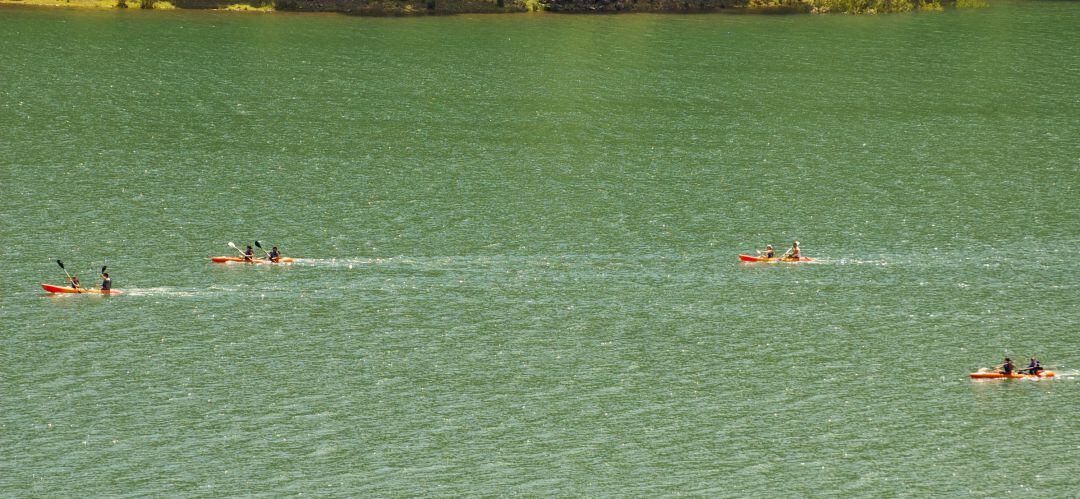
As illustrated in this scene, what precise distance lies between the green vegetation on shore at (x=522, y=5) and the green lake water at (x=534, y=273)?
81.6ft

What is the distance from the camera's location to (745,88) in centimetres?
14375

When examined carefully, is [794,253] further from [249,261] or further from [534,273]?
[249,261]

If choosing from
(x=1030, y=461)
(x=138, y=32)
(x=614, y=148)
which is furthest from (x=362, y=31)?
(x=1030, y=461)

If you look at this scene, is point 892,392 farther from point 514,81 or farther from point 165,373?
point 514,81

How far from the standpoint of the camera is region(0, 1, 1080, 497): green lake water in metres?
66.5

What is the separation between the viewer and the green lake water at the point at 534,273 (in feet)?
218

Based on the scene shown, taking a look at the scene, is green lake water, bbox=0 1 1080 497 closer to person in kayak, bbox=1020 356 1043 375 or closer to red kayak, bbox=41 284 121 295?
red kayak, bbox=41 284 121 295

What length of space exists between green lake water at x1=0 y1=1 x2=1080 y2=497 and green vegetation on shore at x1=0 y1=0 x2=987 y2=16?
2487 cm

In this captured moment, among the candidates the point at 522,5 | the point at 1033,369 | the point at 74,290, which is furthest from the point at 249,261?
the point at 522,5

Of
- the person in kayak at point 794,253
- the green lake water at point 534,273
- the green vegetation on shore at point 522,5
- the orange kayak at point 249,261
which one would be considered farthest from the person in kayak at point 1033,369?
the green vegetation on shore at point 522,5

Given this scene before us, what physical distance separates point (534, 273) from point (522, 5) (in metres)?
103

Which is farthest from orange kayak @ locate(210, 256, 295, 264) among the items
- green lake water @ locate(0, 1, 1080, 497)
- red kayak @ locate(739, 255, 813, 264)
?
red kayak @ locate(739, 255, 813, 264)

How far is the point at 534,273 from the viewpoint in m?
89.5

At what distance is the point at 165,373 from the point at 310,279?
1505 centimetres
